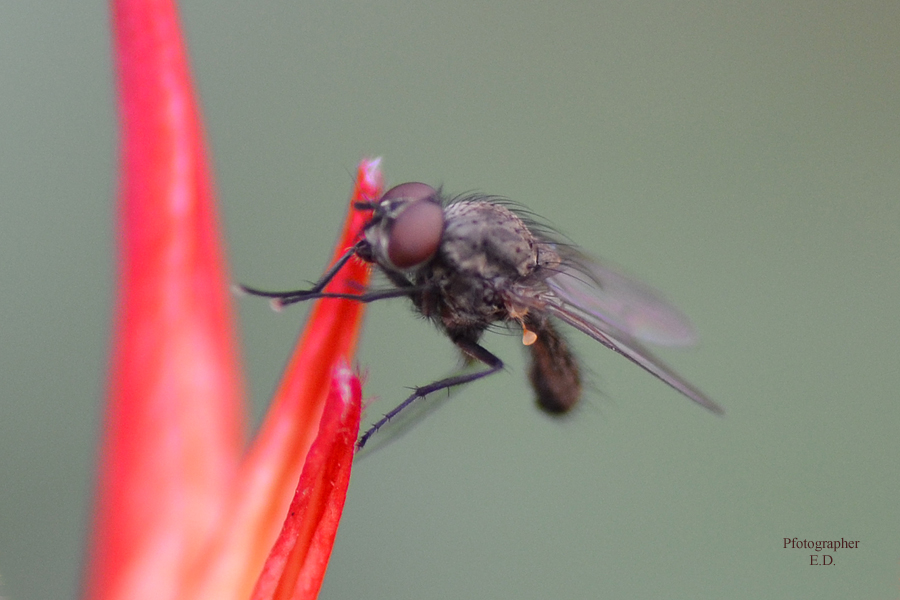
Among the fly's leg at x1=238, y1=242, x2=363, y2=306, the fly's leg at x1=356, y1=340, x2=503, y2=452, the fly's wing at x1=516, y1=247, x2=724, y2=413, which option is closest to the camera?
the fly's leg at x1=238, y1=242, x2=363, y2=306

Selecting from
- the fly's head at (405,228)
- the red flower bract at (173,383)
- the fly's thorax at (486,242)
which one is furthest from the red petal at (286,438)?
the fly's thorax at (486,242)

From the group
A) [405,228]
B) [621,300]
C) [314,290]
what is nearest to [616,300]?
[621,300]

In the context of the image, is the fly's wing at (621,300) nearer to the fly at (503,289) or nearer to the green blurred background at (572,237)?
the fly at (503,289)

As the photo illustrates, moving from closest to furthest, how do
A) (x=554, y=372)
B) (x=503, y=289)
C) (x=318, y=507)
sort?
1. (x=318, y=507)
2. (x=503, y=289)
3. (x=554, y=372)

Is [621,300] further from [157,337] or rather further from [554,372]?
[157,337]

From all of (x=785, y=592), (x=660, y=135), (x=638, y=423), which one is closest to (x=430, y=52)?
(x=660, y=135)

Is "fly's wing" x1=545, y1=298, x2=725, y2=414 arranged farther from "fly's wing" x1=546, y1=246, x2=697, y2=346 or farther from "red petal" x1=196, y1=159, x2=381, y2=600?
"red petal" x1=196, y1=159, x2=381, y2=600

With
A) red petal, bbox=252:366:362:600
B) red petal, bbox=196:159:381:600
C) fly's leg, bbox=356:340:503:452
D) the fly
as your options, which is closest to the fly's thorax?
the fly
